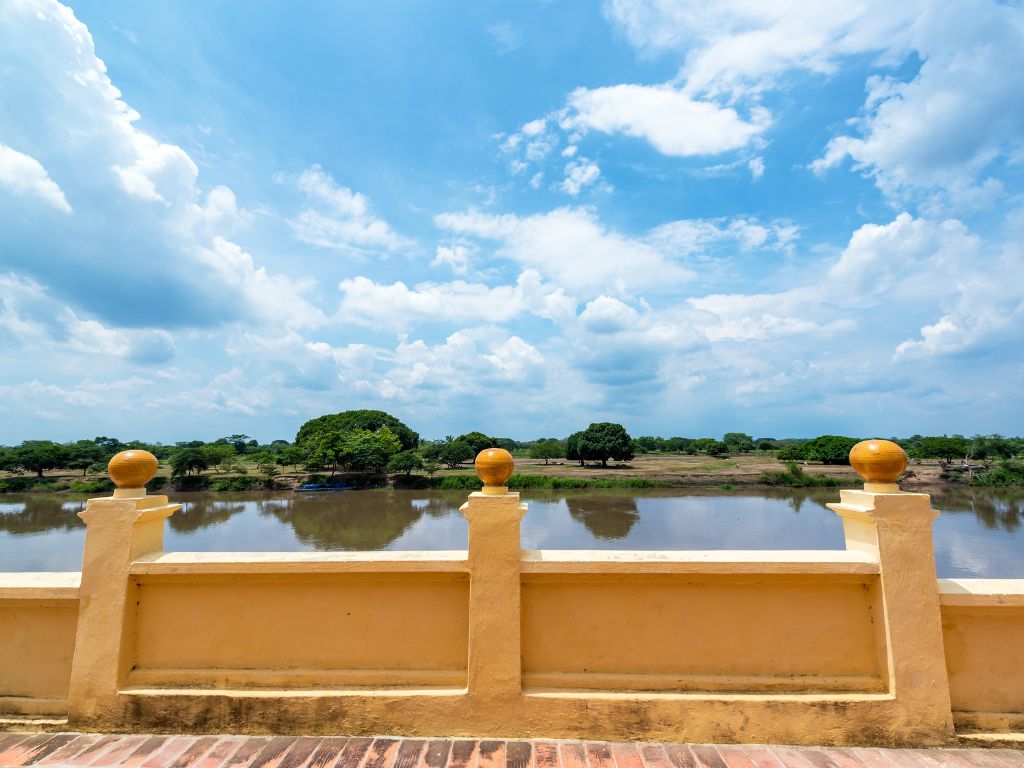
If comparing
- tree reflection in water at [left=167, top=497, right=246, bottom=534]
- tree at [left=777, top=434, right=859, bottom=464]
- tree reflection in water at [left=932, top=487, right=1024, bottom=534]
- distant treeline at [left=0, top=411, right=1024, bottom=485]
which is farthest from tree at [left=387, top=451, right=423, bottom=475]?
tree at [left=777, top=434, right=859, bottom=464]

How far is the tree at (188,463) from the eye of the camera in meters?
43.1

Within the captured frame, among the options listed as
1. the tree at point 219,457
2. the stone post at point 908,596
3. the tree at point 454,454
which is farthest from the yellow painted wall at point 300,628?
the tree at point 454,454

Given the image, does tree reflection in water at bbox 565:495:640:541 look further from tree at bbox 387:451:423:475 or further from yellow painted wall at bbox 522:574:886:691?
yellow painted wall at bbox 522:574:886:691

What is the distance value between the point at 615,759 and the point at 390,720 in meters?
1.00

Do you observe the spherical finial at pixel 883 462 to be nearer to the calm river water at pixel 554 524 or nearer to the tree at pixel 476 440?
the calm river water at pixel 554 524

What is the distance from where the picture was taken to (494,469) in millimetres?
2301

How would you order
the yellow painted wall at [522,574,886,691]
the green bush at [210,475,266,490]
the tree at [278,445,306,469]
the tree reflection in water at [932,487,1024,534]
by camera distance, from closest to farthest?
the yellow painted wall at [522,574,886,691], the tree reflection in water at [932,487,1024,534], the green bush at [210,475,266,490], the tree at [278,445,306,469]

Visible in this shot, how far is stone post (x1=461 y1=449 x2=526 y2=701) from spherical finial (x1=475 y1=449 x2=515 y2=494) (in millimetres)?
16

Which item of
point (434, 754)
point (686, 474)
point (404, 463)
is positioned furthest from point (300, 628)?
point (686, 474)

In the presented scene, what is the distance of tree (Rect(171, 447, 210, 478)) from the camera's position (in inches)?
1695

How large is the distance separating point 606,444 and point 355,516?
31.5 meters

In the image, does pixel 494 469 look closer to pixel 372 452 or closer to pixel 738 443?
pixel 372 452

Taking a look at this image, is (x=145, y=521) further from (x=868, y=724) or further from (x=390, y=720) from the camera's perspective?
(x=868, y=724)

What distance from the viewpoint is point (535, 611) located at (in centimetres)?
226
